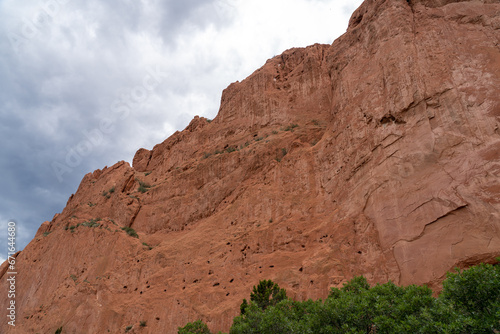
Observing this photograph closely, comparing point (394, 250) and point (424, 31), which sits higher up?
point (424, 31)

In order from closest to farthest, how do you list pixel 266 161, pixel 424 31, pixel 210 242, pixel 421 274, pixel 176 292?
pixel 421 274, pixel 424 31, pixel 176 292, pixel 210 242, pixel 266 161

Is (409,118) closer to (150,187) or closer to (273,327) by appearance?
(273,327)

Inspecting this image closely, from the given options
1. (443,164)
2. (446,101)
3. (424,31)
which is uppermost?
(424,31)

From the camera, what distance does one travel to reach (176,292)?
876 inches

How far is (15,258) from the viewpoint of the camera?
38625 mm

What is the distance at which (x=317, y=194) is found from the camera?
21312mm

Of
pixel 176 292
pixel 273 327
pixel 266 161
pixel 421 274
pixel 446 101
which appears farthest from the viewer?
pixel 266 161

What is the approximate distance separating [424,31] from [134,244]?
25200mm

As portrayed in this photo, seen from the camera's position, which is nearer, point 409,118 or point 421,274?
point 421,274

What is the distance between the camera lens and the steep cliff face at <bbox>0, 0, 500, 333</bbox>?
584 inches

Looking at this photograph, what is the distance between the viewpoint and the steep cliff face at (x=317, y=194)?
14.8 meters

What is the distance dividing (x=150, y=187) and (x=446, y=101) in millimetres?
28662

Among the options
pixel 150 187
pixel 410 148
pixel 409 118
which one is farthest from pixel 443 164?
pixel 150 187

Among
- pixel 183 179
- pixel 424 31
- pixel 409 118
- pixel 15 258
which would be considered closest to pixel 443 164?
pixel 409 118
